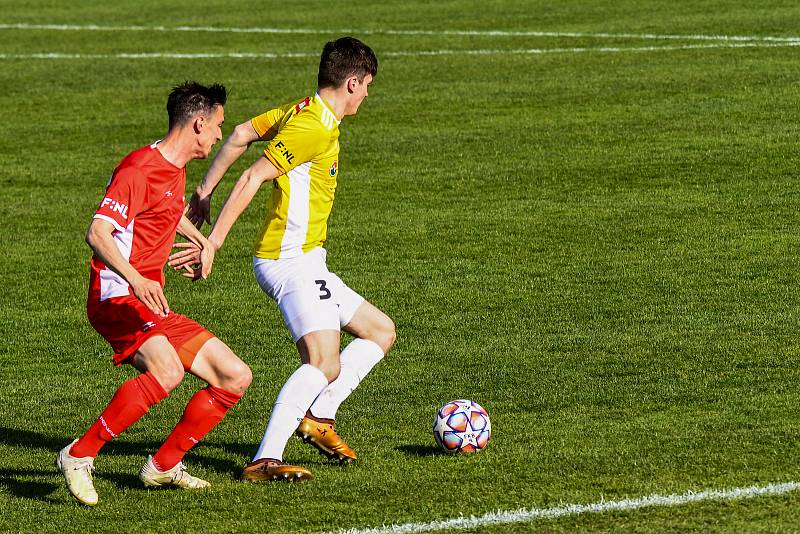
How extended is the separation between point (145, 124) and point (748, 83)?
9175mm

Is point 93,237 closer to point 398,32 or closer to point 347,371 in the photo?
point 347,371

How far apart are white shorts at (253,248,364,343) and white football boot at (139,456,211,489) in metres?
0.95

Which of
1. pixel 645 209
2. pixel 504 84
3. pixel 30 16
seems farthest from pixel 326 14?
pixel 645 209

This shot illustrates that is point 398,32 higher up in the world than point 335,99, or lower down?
lower down

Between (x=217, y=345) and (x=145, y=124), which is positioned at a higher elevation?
(x=217, y=345)

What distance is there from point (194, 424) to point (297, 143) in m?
1.67

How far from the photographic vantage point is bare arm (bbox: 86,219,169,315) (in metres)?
7.15

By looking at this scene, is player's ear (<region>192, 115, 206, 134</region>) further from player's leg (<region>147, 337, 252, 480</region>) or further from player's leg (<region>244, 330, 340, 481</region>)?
player's leg (<region>244, 330, 340, 481</region>)

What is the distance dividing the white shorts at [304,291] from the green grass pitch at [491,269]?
2.86ft

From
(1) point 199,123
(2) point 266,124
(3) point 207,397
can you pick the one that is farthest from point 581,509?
(2) point 266,124

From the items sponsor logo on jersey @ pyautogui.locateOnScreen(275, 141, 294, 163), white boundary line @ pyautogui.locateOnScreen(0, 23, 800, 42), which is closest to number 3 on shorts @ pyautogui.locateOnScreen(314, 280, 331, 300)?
sponsor logo on jersey @ pyautogui.locateOnScreen(275, 141, 294, 163)

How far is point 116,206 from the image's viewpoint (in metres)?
7.36

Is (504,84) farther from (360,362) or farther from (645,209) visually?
(360,362)

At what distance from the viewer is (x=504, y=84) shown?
74.9 feet
